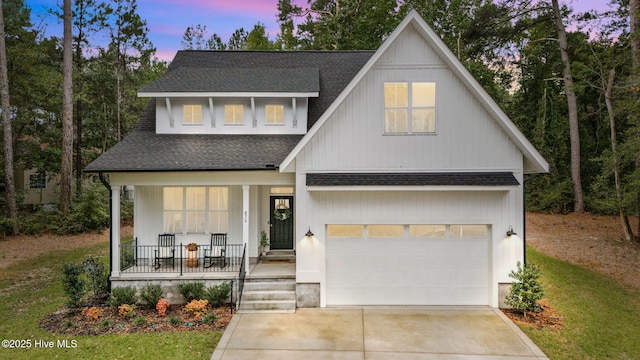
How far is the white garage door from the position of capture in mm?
10453

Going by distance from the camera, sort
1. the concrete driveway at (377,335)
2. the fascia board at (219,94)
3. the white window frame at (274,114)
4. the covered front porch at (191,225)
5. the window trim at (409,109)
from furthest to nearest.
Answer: the white window frame at (274,114), the fascia board at (219,94), the covered front porch at (191,225), the window trim at (409,109), the concrete driveway at (377,335)

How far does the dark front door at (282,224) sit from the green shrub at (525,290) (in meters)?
7.02

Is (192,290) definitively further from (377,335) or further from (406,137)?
(406,137)

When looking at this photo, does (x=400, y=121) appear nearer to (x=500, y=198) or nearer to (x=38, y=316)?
→ (x=500, y=198)

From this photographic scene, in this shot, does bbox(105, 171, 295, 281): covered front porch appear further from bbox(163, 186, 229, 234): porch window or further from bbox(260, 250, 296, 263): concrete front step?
bbox(260, 250, 296, 263): concrete front step

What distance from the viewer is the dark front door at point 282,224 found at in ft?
42.2

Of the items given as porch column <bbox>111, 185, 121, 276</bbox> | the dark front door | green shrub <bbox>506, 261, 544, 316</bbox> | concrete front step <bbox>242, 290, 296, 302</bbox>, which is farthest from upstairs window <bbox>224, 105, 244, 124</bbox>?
green shrub <bbox>506, 261, 544, 316</bbox>

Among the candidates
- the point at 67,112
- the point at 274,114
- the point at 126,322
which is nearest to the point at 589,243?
the point at 274,114

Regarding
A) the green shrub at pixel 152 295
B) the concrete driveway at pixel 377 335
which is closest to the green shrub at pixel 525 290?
the concrete driveway at pixel 377 335

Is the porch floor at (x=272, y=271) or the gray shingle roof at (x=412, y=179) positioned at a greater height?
the gray shingle roof at (x=412, y=179)

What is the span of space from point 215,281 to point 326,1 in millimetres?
27231

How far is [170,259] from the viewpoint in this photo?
1191cm

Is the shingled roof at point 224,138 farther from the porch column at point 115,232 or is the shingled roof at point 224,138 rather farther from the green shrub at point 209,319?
the green shrub at point 209,319

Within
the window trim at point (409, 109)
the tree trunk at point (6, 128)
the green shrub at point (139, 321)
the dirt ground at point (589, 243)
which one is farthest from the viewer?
the tree trunk at point (6, 128)
